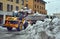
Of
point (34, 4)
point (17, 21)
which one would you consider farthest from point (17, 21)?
point (34, 4)

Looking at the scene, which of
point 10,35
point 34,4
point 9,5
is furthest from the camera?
point 34,4

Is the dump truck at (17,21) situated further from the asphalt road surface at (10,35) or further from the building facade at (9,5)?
the building facade at (9,5)

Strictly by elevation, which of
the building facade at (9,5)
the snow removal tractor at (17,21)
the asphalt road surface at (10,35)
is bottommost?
the asphalt road surface at (10,35)

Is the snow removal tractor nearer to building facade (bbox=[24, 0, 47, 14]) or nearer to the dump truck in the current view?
the dump truck

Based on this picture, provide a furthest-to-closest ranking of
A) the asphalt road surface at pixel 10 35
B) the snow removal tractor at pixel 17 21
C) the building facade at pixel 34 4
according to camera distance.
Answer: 1. the building facade at pixel 34 4
2. the snow removal tractor at pixel 17 21
3. the asphalt road surface at pixel 10 35

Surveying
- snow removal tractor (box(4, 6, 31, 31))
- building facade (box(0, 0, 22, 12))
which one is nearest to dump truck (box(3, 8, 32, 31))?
snow removal tractor (box(4, 6, 31, 31))

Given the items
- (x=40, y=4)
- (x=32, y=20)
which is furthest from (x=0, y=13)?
(x=40, y=4)

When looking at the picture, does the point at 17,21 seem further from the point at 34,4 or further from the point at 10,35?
the point at 34,4

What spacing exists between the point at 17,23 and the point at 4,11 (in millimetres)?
22388

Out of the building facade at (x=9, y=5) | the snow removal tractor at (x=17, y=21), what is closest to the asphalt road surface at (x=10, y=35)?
the snow removal tractor at (x=17, y=21)

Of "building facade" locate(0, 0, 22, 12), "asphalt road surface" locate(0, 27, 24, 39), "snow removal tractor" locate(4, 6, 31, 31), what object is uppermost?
"building facade" locate(0, 0, 22, 12)

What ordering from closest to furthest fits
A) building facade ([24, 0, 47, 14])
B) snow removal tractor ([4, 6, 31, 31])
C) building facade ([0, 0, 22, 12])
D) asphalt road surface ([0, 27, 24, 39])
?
asphalt road surface ([0, 27, 24, 39])
snow removal tractor ([4, 6, 31, 31])
building facade ([0, 0, 22, 12])
building facade ([24, 0, 47, 14])

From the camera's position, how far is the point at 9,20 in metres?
25.6

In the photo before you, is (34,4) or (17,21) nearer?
(17,21)
